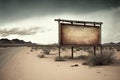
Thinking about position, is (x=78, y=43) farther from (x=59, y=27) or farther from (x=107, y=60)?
(x=107, y=60)

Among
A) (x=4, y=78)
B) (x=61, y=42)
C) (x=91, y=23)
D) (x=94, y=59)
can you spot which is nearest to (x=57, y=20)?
(x=61, y=42)

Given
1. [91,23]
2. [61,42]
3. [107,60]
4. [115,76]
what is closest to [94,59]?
[107,60]

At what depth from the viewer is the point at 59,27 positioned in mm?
17109

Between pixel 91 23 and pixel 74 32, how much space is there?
206cm

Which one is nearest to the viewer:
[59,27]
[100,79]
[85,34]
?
[100,79]

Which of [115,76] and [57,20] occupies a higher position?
[57,20]

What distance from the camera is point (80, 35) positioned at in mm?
18219

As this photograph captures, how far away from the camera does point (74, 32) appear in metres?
17.9

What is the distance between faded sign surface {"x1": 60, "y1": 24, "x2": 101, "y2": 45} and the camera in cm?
1742

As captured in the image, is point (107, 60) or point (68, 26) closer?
point (107, 60)

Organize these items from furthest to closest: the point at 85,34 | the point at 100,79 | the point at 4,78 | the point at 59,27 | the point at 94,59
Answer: the point at 85,34, the point at 59,27, the point at 94,59, the point at 4,78, the point at 100,79

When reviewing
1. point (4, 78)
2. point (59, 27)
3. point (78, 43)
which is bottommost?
point (4, 78)

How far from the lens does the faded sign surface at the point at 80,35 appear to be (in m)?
17.4

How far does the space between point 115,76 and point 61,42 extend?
8.65 metres
